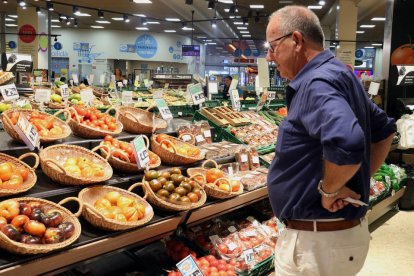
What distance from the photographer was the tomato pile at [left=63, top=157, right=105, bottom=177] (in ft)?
9.43

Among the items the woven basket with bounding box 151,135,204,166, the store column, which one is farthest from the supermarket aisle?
the store column

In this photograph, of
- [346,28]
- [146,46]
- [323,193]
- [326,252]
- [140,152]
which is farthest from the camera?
[146,46]

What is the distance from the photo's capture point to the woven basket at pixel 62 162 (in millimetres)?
2760

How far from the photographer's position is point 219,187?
3.56 metres

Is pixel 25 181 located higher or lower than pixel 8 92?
lower

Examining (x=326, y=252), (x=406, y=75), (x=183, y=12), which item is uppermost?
(x=183, y=12)

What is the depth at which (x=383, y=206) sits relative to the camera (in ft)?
19.6

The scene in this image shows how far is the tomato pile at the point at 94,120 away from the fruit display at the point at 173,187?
72 cm

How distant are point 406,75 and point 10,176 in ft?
22.3

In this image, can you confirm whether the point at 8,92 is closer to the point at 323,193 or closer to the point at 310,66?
the point at 310,66

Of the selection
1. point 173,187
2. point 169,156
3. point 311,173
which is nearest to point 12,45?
point 169,156

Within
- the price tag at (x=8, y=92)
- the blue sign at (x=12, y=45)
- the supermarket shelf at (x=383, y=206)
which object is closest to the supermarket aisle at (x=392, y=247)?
the supermarket shelf at (x=383, y=206)

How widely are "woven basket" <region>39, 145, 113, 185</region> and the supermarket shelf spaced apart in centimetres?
377

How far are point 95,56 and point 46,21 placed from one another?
6.42 meters
